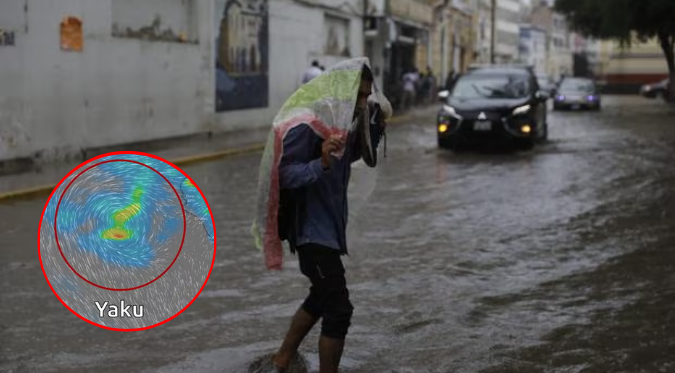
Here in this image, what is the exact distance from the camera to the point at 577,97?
38.3m

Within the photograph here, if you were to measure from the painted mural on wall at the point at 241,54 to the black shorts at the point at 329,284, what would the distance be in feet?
60.8

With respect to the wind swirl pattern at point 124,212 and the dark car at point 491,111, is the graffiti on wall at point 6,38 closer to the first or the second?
the dark car at point 491,111

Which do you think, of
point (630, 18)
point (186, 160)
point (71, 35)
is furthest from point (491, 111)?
point (630, 18)

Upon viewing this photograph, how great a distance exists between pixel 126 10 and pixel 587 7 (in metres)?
29.9

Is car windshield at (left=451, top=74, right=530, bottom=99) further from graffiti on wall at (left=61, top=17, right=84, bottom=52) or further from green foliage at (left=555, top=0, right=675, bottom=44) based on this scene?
green foliage at (left=555, top=0, right=675, bottom=44)

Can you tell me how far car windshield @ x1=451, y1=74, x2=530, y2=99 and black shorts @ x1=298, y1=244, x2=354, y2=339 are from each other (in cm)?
1449

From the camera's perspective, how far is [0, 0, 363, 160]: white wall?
14.9m

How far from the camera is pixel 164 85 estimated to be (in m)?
20.0

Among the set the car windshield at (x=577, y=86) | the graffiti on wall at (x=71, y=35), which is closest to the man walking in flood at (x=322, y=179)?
the graffiti on wall at (x=71, y=35)

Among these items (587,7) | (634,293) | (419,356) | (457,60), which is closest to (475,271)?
(634,293)

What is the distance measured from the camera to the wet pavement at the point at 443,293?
534cm

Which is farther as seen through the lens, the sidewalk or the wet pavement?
the sidewalk

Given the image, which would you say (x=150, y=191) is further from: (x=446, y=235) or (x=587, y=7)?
(x=587, y=7)

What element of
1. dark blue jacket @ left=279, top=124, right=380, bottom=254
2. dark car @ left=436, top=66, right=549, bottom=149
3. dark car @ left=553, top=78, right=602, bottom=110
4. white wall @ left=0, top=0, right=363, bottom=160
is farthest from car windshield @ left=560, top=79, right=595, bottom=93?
dark blue jacket @ left=279, top=124, right=380, bottom=254
